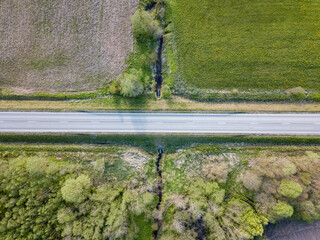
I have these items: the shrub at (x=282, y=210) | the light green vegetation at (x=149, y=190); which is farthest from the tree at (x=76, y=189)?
the shrub at (x=282, y=210)

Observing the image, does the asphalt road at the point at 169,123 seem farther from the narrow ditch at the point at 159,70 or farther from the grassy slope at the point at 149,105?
the narrow ditch at the point at 159,70

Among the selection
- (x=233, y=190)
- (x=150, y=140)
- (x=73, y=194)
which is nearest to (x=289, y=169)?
(x=233, y=190)

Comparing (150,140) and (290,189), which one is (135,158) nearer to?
(150,140)

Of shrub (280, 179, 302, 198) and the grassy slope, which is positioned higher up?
the grassy slope

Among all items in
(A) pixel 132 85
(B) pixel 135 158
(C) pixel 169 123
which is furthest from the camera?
(B) pixel 135 158

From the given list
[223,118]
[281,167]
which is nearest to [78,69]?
[223,118]

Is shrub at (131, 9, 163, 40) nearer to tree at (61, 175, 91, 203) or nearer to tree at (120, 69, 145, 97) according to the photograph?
tree at (120, 69, 145, 97)

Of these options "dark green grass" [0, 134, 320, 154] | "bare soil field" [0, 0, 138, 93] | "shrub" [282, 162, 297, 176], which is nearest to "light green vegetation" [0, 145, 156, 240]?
"dark green grass" [0, 134, 320, 154]
